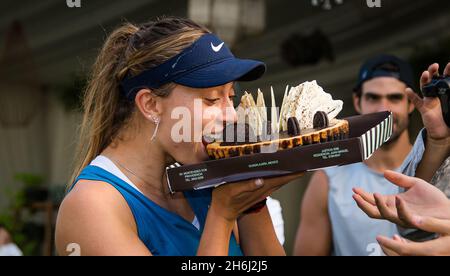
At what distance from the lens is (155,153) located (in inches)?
73.4

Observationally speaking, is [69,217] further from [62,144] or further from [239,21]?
[62,144]

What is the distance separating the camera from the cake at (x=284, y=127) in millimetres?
1608

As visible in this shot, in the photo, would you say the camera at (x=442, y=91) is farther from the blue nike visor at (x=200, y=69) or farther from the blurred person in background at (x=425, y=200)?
the blue nike visor at (x=200, y=69)

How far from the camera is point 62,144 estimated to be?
27.8 feet

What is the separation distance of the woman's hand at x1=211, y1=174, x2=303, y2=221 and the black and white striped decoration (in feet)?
0.58

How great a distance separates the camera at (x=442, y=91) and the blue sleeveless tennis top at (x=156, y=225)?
2.25ft

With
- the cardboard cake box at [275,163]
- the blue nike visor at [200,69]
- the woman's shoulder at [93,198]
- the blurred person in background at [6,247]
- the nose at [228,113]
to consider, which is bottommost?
the blurred person in background at [6,247]

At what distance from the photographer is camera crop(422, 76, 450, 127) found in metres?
1.81

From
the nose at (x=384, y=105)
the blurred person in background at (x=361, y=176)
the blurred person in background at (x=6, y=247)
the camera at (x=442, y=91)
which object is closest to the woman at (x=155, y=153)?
the camera at (x=442, y=91)

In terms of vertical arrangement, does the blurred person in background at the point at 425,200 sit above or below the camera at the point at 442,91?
below
